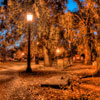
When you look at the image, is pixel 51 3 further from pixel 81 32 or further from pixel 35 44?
pixel 81 32

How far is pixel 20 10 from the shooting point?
19.9 metres

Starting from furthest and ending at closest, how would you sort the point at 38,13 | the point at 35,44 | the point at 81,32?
the point at 35,44
the point at 38,13
the point at 81,32

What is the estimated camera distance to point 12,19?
20578mm

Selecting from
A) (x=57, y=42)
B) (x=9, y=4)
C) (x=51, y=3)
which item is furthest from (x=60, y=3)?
(x=9, y=4)

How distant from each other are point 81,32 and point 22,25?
8377 millimetres

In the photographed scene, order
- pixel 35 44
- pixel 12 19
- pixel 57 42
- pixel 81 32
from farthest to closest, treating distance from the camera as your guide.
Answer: pixel 35 44
pixel 57 42
pixel 12 19
pixel 81 32

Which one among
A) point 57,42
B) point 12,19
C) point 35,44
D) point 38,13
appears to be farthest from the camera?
point 35,44

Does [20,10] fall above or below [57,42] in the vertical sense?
above

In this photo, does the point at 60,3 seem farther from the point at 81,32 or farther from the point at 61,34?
the point at 81,32

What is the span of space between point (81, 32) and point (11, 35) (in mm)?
10116

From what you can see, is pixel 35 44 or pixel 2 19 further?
pixel 35 44

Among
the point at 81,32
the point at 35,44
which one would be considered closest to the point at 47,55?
the point at 35,44

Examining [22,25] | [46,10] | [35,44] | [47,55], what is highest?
[46,10]

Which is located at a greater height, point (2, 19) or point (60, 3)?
point (60, 3)
